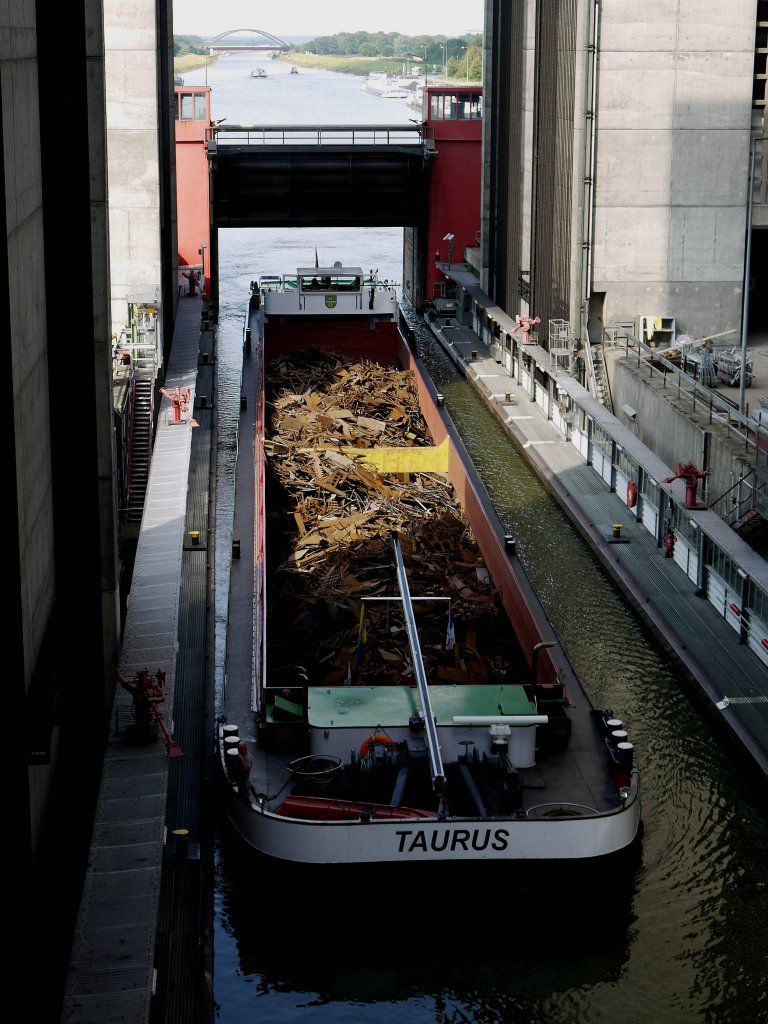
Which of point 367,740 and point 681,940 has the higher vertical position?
point 367,740

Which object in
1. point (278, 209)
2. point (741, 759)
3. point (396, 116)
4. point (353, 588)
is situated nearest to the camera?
point (741, 759)

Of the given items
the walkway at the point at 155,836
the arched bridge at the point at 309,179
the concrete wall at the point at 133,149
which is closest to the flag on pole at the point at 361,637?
the walkway at the point at 155,836

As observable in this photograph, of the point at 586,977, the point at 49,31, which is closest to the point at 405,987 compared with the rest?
the point at 586,977

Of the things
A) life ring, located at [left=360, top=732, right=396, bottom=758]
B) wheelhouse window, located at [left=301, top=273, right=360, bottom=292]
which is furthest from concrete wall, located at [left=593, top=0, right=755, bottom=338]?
life ring, located at [left=360, top=732, right=396, bottom=758]

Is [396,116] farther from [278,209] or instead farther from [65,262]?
[65,262]

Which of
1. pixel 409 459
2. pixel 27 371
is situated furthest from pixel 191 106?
pixel 27 371

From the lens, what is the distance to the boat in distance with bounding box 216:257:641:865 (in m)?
13.0

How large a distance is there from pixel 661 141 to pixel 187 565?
15.4 metres

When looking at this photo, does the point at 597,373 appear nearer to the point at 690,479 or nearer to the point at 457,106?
the point at 690,479

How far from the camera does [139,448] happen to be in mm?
27266

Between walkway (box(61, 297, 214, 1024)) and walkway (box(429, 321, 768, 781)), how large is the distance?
611cm

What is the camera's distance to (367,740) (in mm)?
14148

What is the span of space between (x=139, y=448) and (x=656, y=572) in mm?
10368

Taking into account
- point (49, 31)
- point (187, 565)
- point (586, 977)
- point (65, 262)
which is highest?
point (49, 31)
